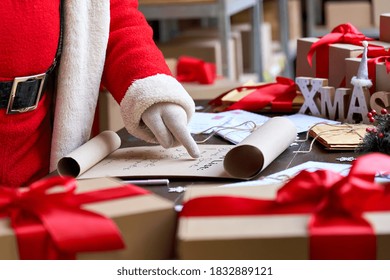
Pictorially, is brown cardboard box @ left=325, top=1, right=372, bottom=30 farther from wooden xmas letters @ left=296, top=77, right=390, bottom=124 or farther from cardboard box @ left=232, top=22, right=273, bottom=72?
wooden xmas letters @ left=296, top=77, right=390, bottom=124

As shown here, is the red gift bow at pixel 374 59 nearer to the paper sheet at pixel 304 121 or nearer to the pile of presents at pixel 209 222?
the paper sheet at pixel 304 121

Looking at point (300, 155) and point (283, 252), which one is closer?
point (283, 252)

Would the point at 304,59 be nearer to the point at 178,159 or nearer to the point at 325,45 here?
the point at 325,45

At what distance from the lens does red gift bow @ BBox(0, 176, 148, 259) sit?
0.72 meters

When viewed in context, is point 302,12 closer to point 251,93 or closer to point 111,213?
point 251,93

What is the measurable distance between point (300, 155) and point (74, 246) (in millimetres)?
487

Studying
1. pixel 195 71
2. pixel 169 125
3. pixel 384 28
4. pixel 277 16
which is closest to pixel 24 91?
pixel 169 125

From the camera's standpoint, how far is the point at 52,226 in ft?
2.37

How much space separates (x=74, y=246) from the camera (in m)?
0.72

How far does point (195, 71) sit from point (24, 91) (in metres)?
0.99

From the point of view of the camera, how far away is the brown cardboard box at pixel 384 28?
1.47m

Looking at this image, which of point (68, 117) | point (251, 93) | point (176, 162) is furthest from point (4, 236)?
point (251, 93)

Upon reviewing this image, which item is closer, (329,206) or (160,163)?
(329,206)

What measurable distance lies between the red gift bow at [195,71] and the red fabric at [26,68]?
854mm
